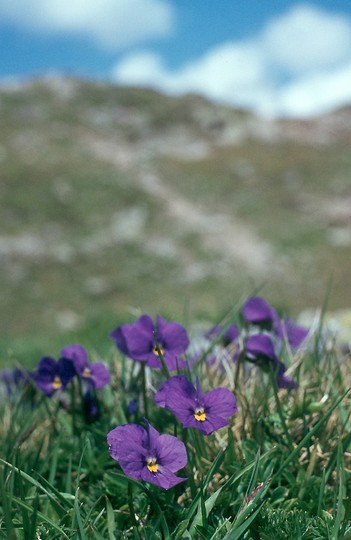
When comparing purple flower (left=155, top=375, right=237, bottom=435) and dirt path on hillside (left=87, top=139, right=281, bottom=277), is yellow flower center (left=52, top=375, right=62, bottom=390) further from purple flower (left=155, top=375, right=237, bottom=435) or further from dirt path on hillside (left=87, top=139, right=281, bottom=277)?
dirt path on hillside (left=87, top=139, right=281, bottom=277)

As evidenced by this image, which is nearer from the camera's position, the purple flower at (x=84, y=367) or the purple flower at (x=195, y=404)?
the purple flower at (x=195, y=404)

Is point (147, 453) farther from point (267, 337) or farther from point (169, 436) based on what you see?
point (267, 337)

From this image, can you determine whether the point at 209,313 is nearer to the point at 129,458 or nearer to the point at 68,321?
the point at 129,458

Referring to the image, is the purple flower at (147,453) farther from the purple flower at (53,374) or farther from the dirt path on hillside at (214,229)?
the dirt path on hillside at (214,229)

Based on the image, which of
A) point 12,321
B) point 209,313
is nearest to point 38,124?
point 12,321

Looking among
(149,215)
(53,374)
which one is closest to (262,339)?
(53,374)

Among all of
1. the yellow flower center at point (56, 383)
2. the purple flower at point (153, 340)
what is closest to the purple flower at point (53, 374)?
the yellow flower center at point (56, 383)

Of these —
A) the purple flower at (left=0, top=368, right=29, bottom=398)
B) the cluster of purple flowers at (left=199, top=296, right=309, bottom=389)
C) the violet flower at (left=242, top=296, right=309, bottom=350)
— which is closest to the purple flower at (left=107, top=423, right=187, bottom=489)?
the cluster of purple flowers at (left=199, top=296, right=309, bottom=389)
